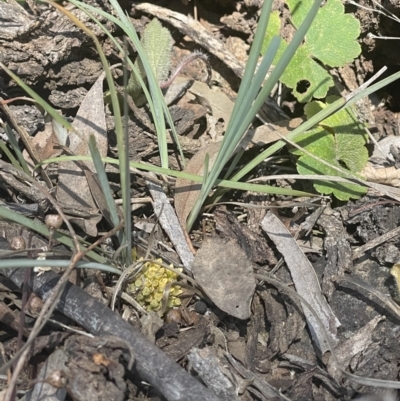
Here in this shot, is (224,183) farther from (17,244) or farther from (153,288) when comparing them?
(17,244)

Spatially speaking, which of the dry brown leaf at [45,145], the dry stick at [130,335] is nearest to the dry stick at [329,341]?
the dry stick at [130,335]

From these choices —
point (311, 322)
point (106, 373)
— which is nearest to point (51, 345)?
point (106, 373)

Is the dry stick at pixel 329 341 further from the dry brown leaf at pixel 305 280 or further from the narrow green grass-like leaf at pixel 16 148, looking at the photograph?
the narrow green grass-like leaf at pixel 16 148

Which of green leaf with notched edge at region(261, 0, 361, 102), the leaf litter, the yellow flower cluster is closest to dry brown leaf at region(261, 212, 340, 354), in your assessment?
the leaf litter

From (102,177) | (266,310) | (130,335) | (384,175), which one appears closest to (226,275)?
(266,310)

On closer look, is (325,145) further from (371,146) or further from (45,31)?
(45,31)
